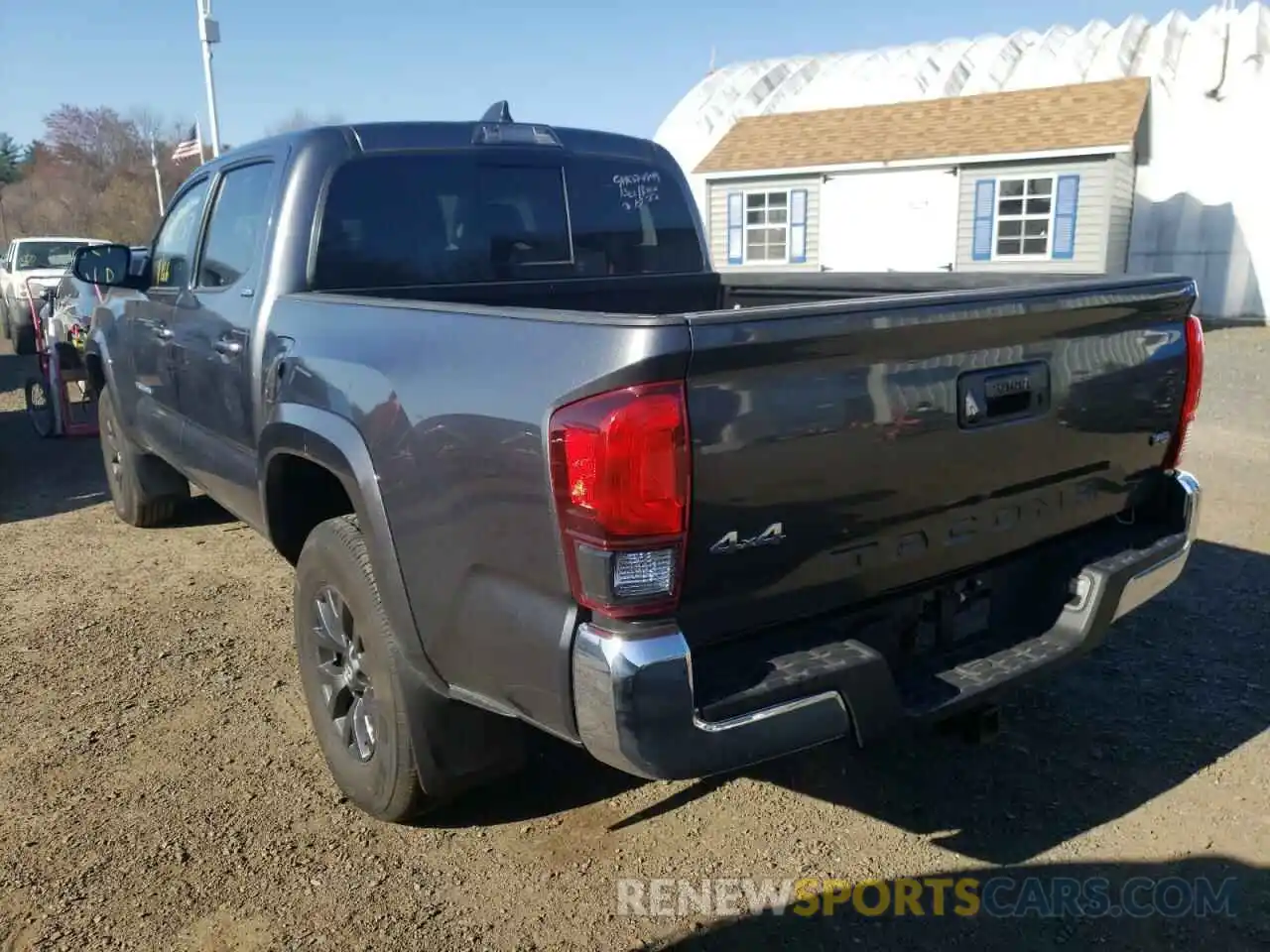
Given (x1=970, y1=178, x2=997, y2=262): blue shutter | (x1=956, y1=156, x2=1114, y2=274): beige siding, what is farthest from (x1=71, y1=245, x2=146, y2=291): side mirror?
(x1=970, y1=178, x2=997, y2=262): blue shutter

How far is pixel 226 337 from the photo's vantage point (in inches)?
149

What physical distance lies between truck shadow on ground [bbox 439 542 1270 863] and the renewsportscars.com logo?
168mm

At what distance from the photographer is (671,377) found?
2035 mm

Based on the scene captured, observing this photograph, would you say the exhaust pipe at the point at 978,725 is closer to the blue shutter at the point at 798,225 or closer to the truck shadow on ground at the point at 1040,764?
the truck shadow on ground at the point at 1040,764

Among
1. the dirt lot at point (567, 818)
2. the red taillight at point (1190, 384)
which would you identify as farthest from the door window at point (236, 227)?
the red taillight at point (1190, 384)

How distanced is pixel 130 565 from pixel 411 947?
380 cm

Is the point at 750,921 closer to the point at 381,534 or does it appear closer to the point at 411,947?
the point at 411,947

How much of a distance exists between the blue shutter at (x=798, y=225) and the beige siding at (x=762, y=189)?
0.27ft

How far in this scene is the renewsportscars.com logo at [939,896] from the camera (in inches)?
107

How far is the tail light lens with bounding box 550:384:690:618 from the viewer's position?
2.04m

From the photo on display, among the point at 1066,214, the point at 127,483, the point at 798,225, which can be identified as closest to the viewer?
the point at 127,483

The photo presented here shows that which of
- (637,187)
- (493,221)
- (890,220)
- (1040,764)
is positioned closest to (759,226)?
(890,220)

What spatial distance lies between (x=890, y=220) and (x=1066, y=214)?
3.43 meters

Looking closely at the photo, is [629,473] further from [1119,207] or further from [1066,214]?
[1119,207]
